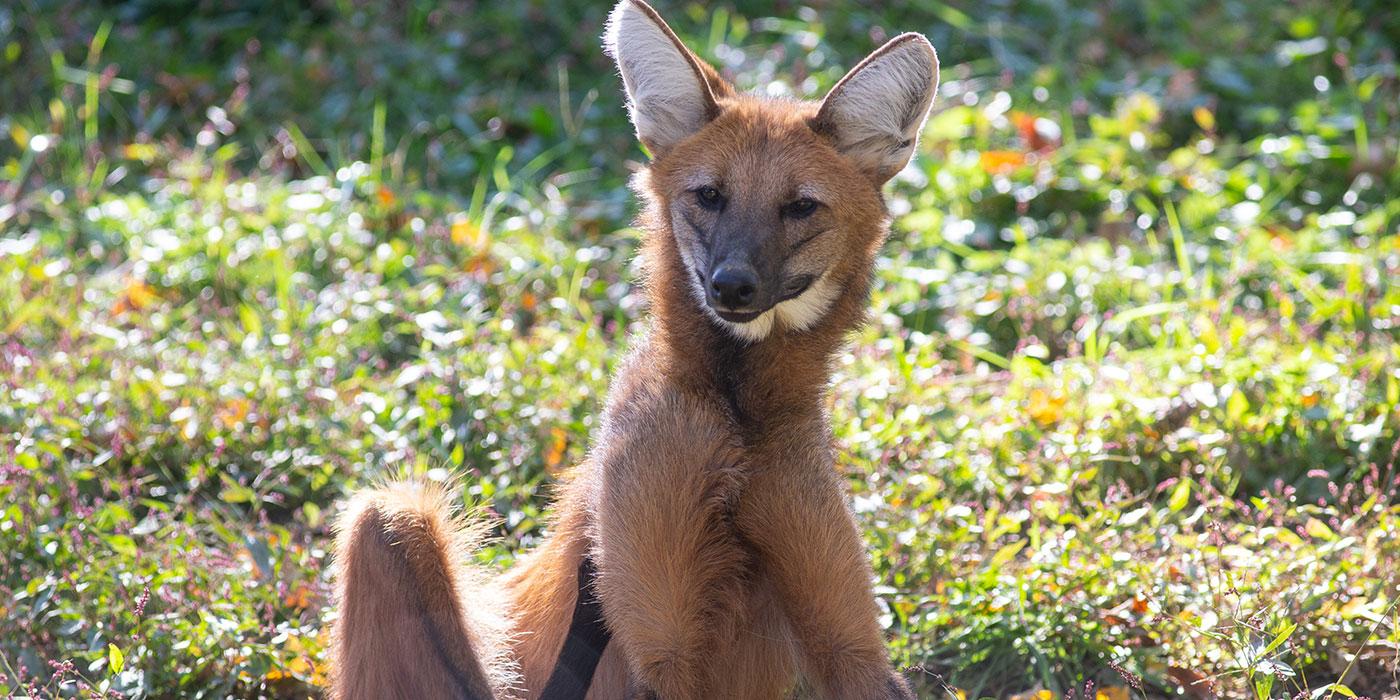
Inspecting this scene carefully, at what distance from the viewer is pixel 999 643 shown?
3.67 m

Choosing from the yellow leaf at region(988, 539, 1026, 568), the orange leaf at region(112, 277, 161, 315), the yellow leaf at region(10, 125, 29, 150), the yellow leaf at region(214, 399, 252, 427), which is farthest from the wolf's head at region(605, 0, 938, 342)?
the yellow leaf at region(10, 125, 29, 150)

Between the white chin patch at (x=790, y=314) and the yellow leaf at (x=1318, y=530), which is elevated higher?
the white chin patch at (x=790, y=314)

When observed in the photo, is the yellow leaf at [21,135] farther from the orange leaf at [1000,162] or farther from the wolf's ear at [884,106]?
the wolf's ear at [884,106]

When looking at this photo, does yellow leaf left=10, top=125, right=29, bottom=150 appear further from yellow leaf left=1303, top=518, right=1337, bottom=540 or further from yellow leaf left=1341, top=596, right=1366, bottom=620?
yellow leaf left=1341, top=596, right=1366, bottom=620

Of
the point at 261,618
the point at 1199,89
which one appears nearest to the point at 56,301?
the point at 261,618

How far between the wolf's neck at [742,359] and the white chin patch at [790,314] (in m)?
0.01

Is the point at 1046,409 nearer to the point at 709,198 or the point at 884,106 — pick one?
the point at 884,106

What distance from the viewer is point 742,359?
9.78 ft

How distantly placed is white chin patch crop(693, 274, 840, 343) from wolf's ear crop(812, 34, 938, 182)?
41 cm

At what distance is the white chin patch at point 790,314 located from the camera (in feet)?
9.83

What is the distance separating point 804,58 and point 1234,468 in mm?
3486

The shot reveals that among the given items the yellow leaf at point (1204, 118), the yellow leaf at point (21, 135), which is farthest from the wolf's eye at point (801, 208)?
the yellow leaf at point (21, 135)

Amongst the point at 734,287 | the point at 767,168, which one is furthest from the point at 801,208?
the point at 734,287

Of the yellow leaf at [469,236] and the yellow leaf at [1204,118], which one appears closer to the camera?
the yellow leaf at [469,236]
